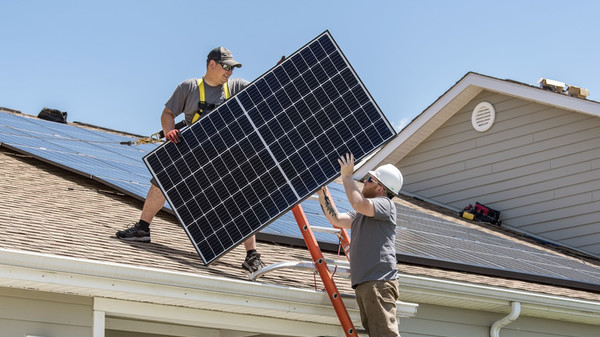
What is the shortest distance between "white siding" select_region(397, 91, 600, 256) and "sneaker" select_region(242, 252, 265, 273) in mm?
9101

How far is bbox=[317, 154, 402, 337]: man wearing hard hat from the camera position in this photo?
22.6 ft

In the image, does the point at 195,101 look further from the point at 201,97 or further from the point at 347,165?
the point at 347,165

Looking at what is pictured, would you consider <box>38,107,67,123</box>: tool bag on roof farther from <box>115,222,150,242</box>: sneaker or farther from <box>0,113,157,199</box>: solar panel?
<box>115,222,150,242</box>: sneaker

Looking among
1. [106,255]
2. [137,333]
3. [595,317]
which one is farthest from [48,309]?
[595,317]

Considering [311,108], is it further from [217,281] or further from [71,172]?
[71,172]

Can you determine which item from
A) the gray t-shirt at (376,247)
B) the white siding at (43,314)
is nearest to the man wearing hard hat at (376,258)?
the gray t-shirt at (376,247)

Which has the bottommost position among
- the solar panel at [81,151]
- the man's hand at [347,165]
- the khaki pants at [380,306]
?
the khaki pants at [380,306]

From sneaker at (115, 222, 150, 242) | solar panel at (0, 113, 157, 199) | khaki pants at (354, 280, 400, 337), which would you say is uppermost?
solar panel at (0, 113, 157, 199)

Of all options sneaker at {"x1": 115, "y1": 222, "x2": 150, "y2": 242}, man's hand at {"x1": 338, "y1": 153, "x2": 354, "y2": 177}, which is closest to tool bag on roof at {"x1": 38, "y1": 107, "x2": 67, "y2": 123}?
sneaker at {"x1": 115, "y1": 222, "x2": 150, "y2": 242}

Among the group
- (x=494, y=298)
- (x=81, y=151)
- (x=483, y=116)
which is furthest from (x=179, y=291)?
(x=483, y=116)

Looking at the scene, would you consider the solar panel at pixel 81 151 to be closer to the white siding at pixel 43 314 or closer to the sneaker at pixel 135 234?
the sneaker at pixel 135 234

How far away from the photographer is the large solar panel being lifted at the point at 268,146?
24.4ft

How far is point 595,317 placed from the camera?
10.7 metres

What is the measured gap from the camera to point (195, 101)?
8039 mm
